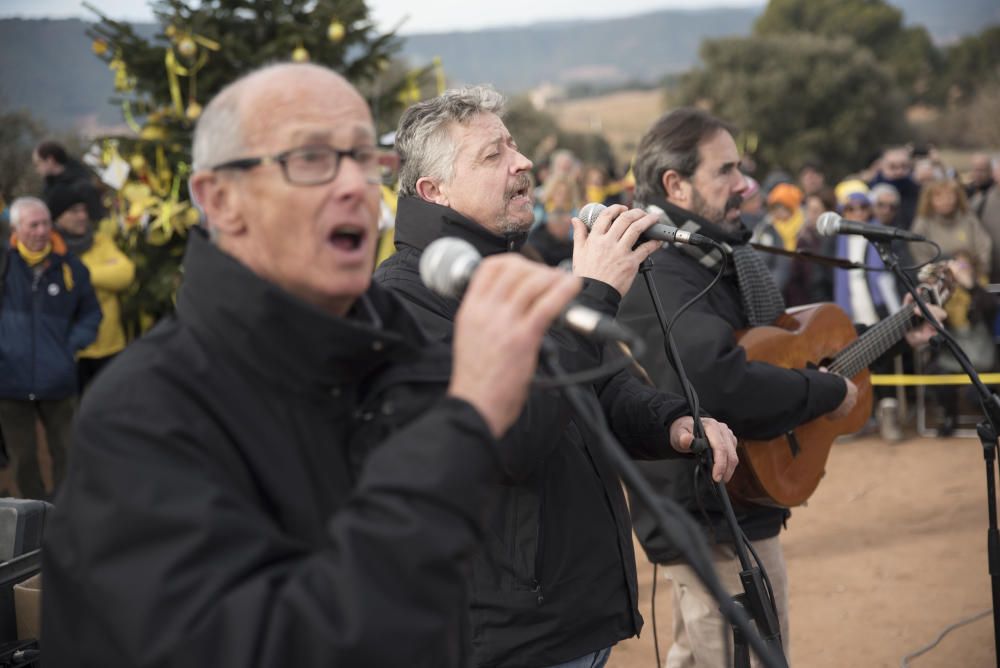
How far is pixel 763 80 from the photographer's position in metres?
36.3

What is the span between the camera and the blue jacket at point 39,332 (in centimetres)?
722

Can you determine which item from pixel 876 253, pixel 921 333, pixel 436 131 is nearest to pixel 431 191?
pixel 436 131

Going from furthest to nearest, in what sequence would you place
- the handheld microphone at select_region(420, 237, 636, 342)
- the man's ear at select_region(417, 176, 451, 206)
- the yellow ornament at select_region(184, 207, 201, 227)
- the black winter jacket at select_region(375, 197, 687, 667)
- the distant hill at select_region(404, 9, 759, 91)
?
the distant hill at select_region(404, 9, 759, 91), the yellow ornament at select_region(184, 207, 201, 227), the man's ear at select_region(417, 176, 451, 206), the black winter jacket at select_region(375, 197, 687, 667), the handheld microphone at select_region(420, 237, 636, 342)

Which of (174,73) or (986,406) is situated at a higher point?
(174,73)

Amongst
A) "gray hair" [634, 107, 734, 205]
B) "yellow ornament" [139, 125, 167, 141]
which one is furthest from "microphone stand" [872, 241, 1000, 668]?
"yellow ornament" [139, 125, 167, 141]

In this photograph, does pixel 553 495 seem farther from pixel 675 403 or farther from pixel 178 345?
pixel 178 345

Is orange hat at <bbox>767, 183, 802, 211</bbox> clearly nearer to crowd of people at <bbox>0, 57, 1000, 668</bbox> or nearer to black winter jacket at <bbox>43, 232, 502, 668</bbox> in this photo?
crowd of people at <bbox>0, 57, 1000, 668</bbox>

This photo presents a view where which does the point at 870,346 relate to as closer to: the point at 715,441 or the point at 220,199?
the point at 715,441

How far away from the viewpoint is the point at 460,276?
161 centimetres

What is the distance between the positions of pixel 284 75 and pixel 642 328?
2.34 metres

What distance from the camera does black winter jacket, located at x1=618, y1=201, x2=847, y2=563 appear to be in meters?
3.68

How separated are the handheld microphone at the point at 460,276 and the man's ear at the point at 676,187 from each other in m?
2.47

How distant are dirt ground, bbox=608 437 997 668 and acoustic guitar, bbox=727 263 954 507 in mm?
1649

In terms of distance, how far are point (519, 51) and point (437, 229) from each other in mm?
93673
